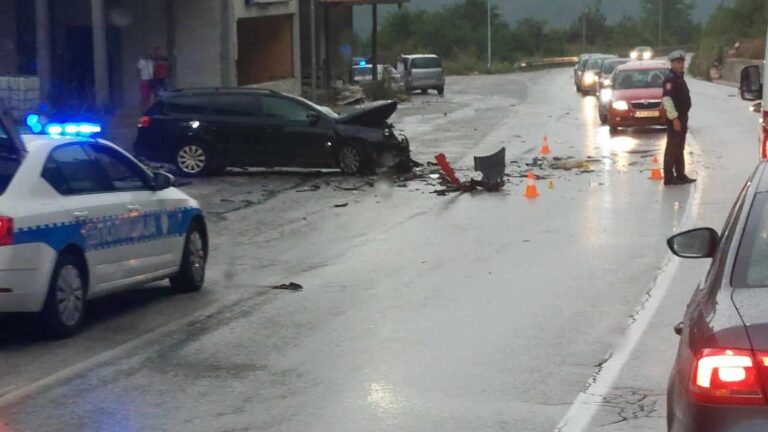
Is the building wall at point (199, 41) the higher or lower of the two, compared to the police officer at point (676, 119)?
higher

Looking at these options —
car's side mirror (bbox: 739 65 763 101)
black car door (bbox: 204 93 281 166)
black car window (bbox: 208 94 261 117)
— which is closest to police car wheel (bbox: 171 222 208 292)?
car's side mirror (bbox: 739 65 763 101)

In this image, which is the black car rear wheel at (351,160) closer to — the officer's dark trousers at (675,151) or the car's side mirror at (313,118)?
the car's side mirror at (313,118)

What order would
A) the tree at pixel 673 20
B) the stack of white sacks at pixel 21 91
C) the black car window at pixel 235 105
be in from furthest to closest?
1. the tree at pixel 673 20
2. the stack of white sacks at pixel 21 91
3. the black car window at pixel 235 105

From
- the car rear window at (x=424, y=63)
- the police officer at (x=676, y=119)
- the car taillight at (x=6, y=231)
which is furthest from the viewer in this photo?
the car rear window at (x=424, y=63)

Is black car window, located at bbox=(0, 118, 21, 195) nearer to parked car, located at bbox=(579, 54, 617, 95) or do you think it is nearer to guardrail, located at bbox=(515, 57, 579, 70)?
parked car, located at bbox=(579, 54, 617, 95)

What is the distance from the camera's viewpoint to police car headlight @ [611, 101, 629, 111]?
30500 mm

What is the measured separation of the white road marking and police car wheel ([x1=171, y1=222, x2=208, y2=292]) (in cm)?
397

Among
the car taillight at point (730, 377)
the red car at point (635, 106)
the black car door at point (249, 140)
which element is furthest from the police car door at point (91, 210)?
the red car at point (635, 106)

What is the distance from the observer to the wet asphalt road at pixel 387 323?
7328 millimetres

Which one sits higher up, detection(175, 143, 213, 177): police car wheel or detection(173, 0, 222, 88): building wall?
detection(173, 0, 222, 88): building wall

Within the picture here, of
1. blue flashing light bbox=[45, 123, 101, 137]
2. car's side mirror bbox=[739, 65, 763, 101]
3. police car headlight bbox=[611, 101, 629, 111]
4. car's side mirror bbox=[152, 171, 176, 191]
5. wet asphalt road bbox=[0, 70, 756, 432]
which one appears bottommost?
wet asphalt road bbox=[0, 70, 756, 432]

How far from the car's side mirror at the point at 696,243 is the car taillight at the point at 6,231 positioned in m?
4.87

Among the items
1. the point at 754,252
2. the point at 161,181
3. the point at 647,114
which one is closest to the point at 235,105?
the point at 647,114

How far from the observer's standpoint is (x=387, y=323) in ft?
32.3
